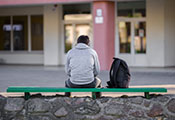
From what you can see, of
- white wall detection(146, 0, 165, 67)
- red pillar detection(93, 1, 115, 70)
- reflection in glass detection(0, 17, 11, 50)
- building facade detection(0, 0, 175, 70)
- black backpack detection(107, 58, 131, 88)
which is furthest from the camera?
reflection in glass detection(0, 17, 11, 50)

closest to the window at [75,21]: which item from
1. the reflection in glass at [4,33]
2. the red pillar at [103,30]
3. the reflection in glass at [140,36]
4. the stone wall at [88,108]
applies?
the reflection in glass at [140,36]

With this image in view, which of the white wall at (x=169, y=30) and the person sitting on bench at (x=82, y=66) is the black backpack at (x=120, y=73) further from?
the white wall at (x=169, y=30)

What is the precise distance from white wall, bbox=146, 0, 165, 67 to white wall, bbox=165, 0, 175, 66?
0.22 meters

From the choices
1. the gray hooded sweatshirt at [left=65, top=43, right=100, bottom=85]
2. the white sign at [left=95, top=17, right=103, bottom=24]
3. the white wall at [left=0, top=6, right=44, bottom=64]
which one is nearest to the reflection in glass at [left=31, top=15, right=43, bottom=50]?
the white wall at [left=0, top=6, right=44, bottom=64]

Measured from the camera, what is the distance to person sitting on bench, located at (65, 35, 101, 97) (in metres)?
6.63

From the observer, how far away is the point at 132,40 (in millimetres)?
18297

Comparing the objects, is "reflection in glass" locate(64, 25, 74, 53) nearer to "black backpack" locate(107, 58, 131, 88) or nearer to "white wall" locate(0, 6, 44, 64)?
"white wall" locate(0, 6, 44, 64)

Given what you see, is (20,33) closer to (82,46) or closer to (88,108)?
(82,46)

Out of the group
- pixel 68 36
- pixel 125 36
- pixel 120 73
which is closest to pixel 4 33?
pixel 68 36

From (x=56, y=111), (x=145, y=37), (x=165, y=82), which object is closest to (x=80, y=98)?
(x=56, y=111)

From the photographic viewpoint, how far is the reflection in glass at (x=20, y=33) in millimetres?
20984

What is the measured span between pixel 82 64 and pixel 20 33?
15.1 metres

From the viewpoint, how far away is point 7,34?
2156cm

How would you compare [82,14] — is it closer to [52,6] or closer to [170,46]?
[52,6]
